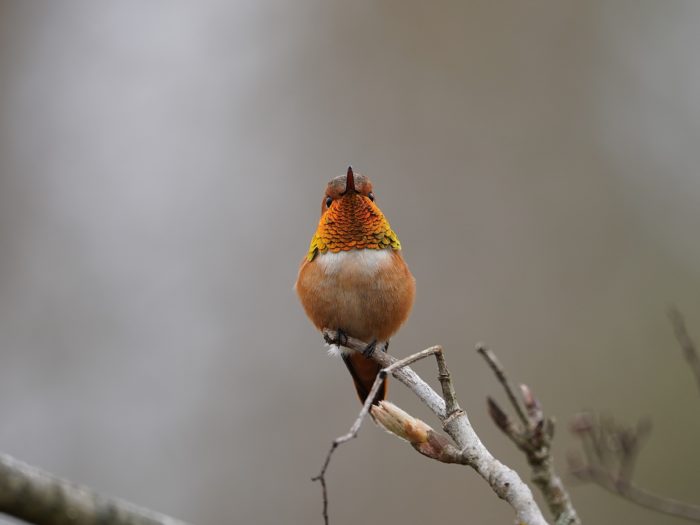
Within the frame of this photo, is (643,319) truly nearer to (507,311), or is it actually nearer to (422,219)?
(507,311)

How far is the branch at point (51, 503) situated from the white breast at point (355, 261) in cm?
266

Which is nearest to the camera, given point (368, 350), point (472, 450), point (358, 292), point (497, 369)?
point (497, 369)

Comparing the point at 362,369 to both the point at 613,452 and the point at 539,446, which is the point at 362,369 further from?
the point at 539,446

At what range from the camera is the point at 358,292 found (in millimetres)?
3783

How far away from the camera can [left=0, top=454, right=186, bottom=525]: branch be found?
3.81ft

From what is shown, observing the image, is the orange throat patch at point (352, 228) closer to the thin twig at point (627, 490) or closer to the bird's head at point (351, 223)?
the bird's head at point (351, 223)

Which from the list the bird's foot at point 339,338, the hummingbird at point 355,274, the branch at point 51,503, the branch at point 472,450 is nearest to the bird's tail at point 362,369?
the hummingbird at point 355,274

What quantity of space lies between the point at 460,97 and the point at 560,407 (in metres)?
4.06

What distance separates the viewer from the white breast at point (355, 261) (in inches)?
150

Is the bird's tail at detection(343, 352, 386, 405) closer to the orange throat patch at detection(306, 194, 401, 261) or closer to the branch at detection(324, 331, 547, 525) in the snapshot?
the orange throat patch at detection(306, 194, 401, 261)

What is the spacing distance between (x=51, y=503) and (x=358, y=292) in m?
2.66

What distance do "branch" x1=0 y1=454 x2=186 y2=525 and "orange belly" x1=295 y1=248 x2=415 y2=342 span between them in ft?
8.63

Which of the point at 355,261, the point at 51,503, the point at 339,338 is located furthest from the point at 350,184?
the point at 51,503

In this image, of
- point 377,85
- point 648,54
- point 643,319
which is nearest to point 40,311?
point 377,85
